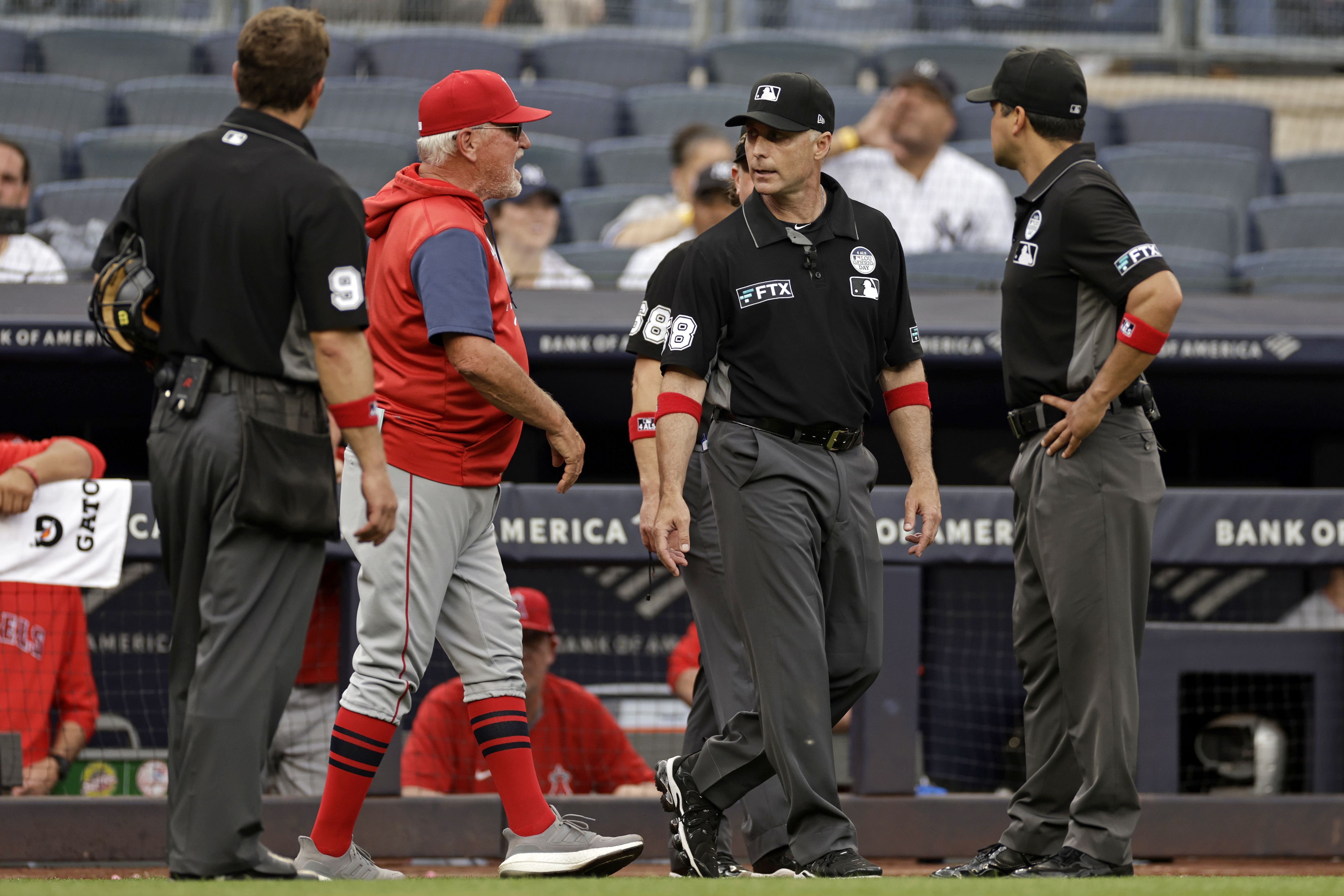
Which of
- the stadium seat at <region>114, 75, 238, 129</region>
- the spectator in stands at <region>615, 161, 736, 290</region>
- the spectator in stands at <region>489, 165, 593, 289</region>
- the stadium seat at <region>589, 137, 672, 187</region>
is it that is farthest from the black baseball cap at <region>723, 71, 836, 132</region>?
the stadium seat at <region>114, 75, 238, 129</region>

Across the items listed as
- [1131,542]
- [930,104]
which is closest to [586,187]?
[930,104]

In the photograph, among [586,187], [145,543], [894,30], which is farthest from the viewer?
[894,30]

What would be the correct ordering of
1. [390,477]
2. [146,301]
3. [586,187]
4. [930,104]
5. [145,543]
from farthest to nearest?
[586,187] → [930,104] → [145,543] → [390,477] → [146,301]

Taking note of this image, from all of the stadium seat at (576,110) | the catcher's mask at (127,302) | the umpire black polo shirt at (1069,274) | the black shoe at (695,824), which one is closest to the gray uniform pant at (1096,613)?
the umpire black polo shirt at (1069,274)

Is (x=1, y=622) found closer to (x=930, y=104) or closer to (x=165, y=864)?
(x=165, y=864)

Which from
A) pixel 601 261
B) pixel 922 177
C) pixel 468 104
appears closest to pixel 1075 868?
pixel 468 104

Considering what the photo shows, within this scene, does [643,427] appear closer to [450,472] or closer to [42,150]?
[450,472]

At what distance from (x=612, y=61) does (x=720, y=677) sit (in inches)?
229

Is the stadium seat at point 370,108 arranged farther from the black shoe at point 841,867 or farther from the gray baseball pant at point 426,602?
the black shoe at point 841,867

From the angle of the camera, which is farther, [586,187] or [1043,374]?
[586,187]

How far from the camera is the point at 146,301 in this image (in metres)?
2.78

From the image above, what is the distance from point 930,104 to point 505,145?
3895 millimetres

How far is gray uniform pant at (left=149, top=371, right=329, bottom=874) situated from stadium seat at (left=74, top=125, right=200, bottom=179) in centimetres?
488

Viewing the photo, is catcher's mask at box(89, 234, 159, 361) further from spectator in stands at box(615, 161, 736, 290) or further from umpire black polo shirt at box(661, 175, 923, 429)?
spectator in stands at box(615, 161, 736, 290)
